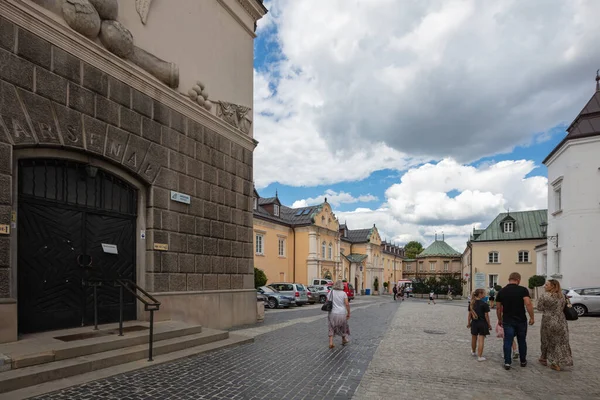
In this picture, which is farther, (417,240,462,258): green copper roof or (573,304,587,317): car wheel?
(417,240,462,258): green copper roof

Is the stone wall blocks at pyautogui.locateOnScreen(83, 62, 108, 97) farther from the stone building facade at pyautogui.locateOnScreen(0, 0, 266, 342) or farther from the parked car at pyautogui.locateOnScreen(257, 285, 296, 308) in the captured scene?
the parked car at pyautogui.locateOnScreen(257, 285, 296, 308)

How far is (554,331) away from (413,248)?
388 ft

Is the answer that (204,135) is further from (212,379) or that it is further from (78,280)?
(212,379)

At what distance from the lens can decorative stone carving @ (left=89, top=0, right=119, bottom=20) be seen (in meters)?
8.99

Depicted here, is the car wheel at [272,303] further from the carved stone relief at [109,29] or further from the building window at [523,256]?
the building window at [523,256]

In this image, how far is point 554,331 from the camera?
26.0ft

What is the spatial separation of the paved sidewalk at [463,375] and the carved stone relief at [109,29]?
8.92 metres

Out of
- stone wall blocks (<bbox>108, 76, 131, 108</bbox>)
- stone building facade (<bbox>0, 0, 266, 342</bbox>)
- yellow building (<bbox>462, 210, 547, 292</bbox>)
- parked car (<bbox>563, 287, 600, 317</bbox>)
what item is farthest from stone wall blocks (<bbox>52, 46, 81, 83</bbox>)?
yellow building (<bbox>462, 210, 547, 292</bbox>)

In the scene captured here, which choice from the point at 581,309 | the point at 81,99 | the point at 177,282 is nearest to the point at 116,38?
the point at 81,99

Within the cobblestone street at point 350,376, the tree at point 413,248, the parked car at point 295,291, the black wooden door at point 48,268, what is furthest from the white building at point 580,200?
the tree at point 413,248

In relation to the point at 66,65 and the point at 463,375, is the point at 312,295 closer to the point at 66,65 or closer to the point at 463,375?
the point at 463,375

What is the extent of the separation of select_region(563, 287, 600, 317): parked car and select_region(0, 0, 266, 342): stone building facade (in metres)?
16.1

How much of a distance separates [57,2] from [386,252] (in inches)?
2879

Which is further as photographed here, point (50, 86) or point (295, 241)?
point (295, 241)
